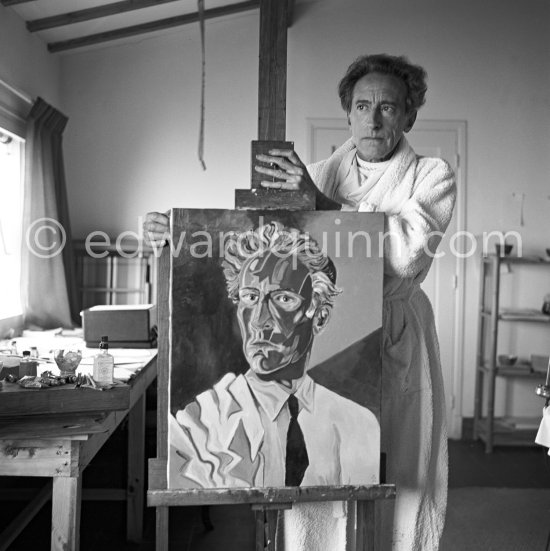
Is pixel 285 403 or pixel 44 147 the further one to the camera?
pixel 44 147

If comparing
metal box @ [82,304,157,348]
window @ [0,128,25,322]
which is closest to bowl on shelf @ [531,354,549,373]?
metal box @ [82,304,157,348]

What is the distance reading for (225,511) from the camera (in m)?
3.42

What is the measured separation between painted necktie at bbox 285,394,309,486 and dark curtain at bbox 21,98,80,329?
2.91m

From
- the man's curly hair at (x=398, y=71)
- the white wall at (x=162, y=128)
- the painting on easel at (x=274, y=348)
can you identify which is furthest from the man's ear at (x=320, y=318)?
the white wall at (x=162, y=128)

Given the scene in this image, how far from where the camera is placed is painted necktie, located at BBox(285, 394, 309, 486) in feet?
4.60

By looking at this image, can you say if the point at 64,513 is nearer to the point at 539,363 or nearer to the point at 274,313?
A: the point at 274,313

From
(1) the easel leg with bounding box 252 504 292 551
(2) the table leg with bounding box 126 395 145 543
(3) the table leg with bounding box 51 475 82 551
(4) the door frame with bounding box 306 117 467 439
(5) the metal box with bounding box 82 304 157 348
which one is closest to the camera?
(1) the easel leg with bounding box 252 504 292 551

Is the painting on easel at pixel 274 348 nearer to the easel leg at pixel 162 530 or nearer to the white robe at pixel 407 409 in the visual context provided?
the easel leg at pixel 162 530

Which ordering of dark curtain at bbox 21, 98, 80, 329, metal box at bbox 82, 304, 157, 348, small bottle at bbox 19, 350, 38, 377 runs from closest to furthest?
1. small bottle at bbox 19, 350, 38, 377
2. metal box at bbox 82, 304, 157, 348
3. dark curtain at bbox 21, 98, 80, 329

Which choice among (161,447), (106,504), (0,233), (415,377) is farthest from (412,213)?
(0,233)

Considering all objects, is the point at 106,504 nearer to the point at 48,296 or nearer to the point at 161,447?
the point at 48,296

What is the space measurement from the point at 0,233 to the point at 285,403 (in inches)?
115

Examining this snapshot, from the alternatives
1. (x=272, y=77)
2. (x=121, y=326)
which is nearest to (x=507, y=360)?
(x=121, y=326)

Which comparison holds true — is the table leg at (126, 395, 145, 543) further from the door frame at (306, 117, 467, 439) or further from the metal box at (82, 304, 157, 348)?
the door frame at (306, 117, 467, 439)
